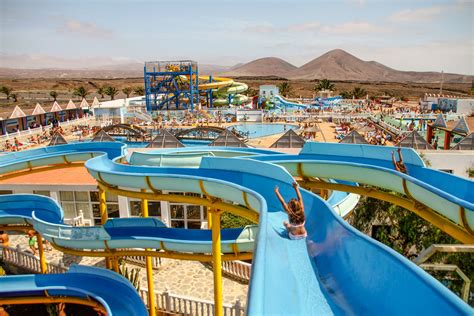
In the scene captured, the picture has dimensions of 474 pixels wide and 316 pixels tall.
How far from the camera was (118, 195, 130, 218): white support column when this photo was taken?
47.5 feet

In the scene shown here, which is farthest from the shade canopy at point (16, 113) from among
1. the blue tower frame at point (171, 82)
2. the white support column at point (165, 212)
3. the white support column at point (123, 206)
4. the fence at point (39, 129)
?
the white support column at point (165, 212)

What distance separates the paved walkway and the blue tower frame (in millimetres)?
37689

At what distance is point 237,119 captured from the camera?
4297cm

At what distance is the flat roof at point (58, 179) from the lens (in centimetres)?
1483

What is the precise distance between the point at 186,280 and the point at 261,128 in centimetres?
2858

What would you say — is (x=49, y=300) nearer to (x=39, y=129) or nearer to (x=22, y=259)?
(x=22, y=259)

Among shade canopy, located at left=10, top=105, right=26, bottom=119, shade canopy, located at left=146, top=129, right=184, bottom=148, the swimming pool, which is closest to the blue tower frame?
the swimming pool

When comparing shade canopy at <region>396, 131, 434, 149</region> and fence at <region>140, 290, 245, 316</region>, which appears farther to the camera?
shade canopy at <region>396, 131, 434, 149</region>

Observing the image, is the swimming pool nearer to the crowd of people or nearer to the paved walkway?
the crowd of people

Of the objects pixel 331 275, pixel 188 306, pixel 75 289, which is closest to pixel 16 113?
pixel 75 289

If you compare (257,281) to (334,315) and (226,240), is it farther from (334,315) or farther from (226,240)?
(226,240)

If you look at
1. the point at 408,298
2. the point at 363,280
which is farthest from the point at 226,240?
the point at 408,298

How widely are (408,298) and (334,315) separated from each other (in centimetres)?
78

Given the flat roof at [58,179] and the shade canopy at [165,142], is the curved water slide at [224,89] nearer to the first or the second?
the shade canopy at [165,142]
